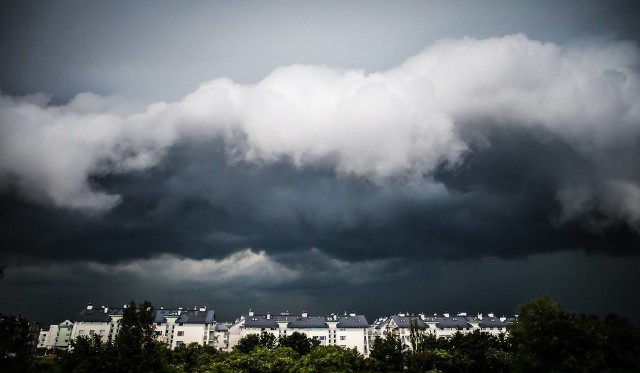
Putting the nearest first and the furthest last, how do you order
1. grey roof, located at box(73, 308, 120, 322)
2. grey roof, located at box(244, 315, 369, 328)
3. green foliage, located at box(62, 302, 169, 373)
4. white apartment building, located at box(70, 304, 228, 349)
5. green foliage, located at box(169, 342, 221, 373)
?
green foliage, located at box(62, 302, 169, 373) < green foliage, located at box(169, 342, 221, 373) < white apartment building, located at box(70, 304, 228, 349) < grey roof, located at box(244, 315, 369, 328) < grey roof, located at box(73, 308, 120, 322)

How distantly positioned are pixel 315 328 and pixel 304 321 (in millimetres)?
5454

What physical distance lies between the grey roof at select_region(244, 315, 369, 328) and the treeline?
146 ft

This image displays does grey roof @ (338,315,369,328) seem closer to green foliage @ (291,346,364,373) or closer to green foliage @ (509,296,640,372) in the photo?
green foliage @ (291,346,364,373)

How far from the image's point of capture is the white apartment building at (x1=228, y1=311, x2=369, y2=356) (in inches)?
5221

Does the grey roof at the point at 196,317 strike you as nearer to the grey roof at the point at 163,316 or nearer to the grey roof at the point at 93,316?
the grey roof at the point at 163,316

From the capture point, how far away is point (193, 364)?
67250 mm

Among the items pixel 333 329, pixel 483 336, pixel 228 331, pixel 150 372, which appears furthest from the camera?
pixel 228 331

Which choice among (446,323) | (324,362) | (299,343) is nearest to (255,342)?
(299,343)

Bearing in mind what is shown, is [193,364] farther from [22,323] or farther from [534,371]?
[534,371]

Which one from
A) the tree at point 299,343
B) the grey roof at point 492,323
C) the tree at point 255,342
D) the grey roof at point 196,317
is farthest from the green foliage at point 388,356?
the grey roof at point 492,323

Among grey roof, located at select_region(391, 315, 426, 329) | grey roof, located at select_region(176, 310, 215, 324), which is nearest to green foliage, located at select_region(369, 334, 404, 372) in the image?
grey roof, located at select_region(176, 310, 215, 324)

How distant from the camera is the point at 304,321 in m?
138

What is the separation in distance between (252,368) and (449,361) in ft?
121

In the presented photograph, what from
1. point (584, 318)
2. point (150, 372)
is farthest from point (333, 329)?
point (584, 318)
